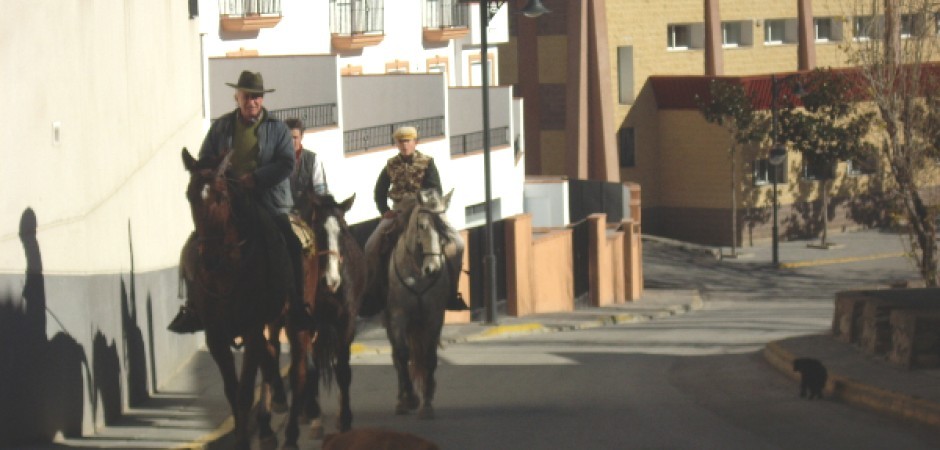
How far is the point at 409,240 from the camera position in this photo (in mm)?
14703

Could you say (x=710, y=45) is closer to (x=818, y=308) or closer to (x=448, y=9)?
(x=448, y=9)

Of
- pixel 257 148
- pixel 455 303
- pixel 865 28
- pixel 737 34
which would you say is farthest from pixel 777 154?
pixel 257 148

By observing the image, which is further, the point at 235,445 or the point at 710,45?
the point at 710,45

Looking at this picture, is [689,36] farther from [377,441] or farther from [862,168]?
[377,441]

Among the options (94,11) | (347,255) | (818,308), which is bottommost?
(818,308)

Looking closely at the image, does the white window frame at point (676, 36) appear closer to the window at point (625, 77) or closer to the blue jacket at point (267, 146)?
the window at point (625, 77)

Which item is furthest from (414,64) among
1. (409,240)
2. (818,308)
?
(409,240)

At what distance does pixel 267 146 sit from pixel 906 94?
28605mm

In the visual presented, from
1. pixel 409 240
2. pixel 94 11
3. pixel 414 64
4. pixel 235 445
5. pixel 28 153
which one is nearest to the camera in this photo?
pixel 28 153

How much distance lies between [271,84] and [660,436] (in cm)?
1760

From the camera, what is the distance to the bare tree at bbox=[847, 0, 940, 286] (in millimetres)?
37469

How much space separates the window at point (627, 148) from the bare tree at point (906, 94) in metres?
21.2


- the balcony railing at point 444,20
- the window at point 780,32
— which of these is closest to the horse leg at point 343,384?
the balcony railing at point 444,20

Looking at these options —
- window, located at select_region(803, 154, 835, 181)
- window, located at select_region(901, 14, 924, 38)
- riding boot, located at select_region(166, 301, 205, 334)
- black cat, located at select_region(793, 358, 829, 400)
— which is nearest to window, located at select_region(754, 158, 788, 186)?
window, located at select_region(803, 154, 835, 181)
